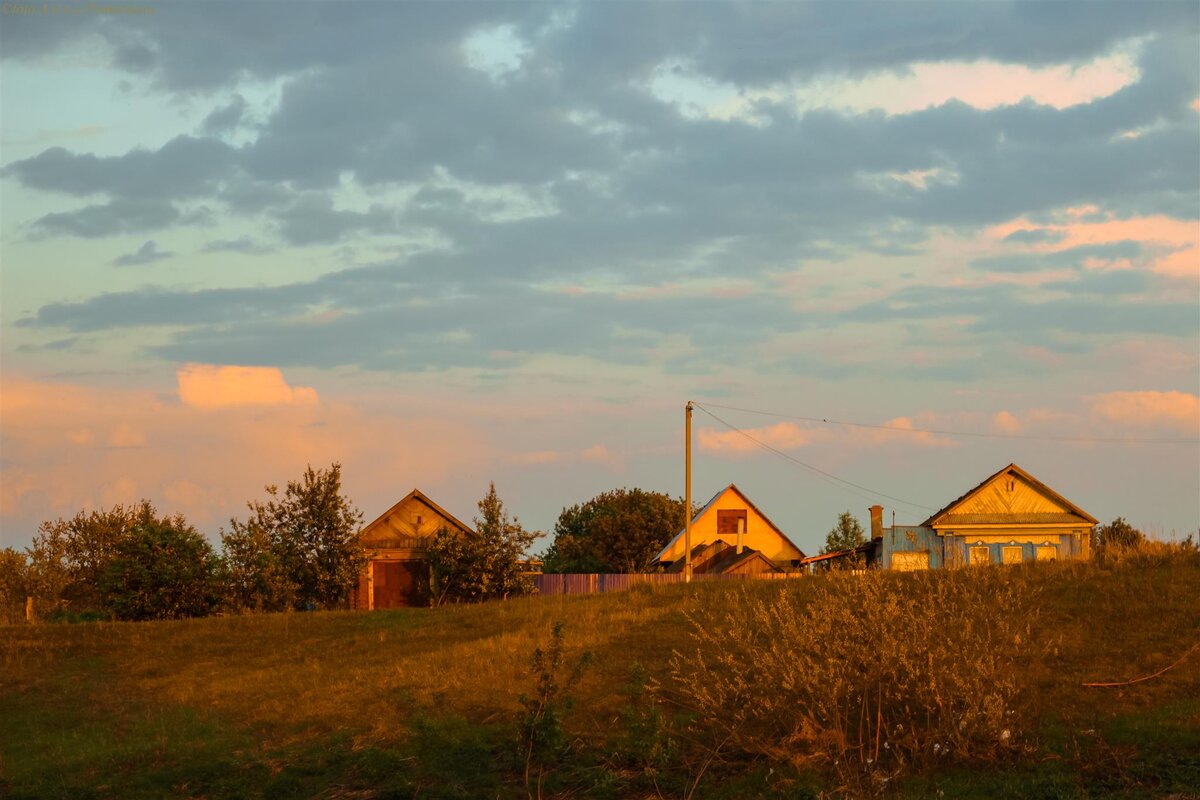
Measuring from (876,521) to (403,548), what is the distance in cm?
2519

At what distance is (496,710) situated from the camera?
19.9 meters

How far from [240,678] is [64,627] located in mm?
11768

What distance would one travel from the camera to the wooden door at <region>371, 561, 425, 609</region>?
168 ft

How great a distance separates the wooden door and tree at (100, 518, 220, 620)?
456 inches

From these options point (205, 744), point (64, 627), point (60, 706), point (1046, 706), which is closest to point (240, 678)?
point (60, 706)

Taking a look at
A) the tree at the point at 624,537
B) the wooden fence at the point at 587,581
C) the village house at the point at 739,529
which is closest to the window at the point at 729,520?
the village house at the point at 739,529

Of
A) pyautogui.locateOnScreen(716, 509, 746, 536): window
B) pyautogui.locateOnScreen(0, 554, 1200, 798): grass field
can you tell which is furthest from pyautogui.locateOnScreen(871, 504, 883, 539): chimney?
pyautogui.locateOnScreen(0, 554, 1200, 798): grass field

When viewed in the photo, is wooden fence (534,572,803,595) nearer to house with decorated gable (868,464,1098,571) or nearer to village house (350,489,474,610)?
village house (350,489,474,610)

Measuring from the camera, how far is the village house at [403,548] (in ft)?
168

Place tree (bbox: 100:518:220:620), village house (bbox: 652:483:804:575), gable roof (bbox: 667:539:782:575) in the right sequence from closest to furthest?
tree (bbox: 100:518:220:620) < gable roof (bbox: 667:539:782:575) < village house (bbox: 652:483:804:575)

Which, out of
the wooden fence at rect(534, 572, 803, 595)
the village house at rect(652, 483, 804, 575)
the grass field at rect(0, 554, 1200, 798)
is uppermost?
the village house at rect(652, 483, 804, 575)

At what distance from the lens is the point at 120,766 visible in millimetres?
18734

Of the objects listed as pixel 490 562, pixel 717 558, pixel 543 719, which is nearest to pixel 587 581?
pixel 490 562

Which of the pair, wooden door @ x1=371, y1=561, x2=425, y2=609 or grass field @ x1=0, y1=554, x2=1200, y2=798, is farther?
wooden door @ x1=371, y1=561, x2=425, y2=609
